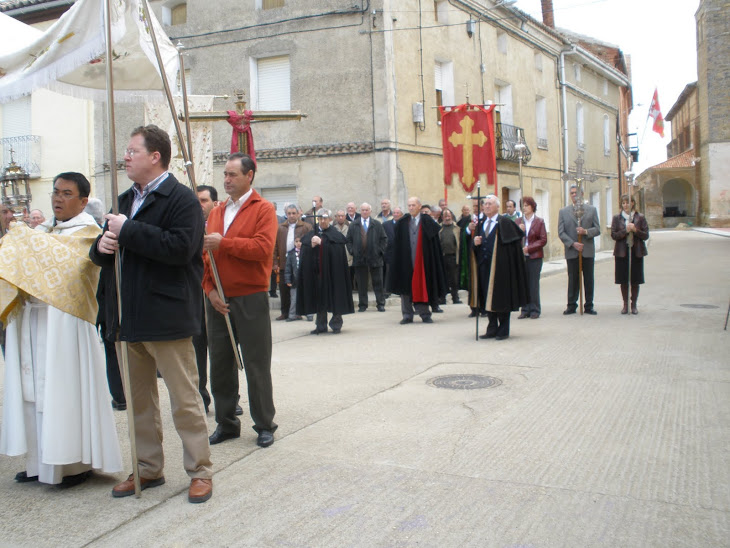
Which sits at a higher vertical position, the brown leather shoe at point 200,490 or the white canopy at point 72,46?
the white canopy at point 72,46

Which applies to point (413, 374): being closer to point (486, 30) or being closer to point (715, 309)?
point (715, 309)

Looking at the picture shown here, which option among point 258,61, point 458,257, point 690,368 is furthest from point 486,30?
point 690,368

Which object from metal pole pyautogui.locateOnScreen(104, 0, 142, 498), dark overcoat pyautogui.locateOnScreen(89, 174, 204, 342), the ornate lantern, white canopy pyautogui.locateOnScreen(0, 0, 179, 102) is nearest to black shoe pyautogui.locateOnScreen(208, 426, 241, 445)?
metal pole pyautogui.locateOnScreen(104, 0, 142, 498)

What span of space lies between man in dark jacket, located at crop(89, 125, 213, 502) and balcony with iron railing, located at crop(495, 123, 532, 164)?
17.4 meters

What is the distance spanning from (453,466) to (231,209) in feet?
7.17

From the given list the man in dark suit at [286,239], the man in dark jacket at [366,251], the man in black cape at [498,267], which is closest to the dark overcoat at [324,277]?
the man in dark suit at [286,239]

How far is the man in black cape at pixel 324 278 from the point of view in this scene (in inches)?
415

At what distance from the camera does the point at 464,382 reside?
6652 millimetres

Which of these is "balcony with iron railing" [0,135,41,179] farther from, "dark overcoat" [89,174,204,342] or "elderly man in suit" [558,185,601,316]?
"dark overcoat" [89,174,204,342]

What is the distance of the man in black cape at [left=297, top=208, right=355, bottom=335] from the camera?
10531mm

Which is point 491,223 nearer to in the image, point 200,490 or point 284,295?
point 284,295

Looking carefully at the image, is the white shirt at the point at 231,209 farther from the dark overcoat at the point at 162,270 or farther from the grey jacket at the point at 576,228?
the grey jacket at the point at 576,228

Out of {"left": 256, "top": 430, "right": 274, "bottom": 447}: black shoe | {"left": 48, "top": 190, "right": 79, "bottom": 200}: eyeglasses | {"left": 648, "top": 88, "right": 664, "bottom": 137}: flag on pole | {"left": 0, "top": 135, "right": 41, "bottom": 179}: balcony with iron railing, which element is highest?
{"left": 648, "top": 88, "right": 664, "bottom": 137}: flag on pole

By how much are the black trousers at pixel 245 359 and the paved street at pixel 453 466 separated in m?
0.23
